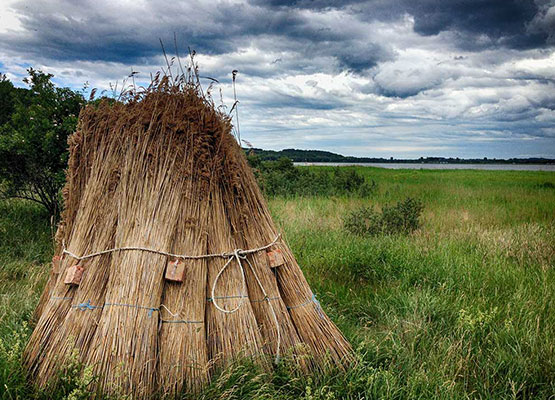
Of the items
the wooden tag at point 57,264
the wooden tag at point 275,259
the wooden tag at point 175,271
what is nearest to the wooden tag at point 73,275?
the wooden tag at point 57,264

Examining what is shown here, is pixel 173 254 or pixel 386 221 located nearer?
pixel 173 254

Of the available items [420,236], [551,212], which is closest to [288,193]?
[420,236]

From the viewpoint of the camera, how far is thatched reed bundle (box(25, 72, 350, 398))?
9.52 ft

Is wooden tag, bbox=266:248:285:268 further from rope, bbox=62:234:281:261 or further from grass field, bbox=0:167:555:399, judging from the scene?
grass field, bbox=0:167:555:399

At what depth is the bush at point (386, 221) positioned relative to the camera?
8.41m

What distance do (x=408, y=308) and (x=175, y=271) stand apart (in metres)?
2.72

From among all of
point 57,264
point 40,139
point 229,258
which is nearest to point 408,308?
point 229,258

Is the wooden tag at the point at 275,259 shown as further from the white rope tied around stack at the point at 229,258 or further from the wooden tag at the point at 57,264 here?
the wooden tag at the point at 57,264

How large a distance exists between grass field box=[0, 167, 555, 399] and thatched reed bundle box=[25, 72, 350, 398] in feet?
0.65

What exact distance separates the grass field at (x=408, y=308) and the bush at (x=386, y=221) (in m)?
0.39

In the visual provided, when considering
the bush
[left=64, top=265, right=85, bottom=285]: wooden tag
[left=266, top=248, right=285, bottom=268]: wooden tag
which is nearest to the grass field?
the bush

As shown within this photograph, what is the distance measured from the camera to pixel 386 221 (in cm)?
873

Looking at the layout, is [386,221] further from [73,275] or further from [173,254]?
[73,275]

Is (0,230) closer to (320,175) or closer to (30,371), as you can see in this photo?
(30,371)
